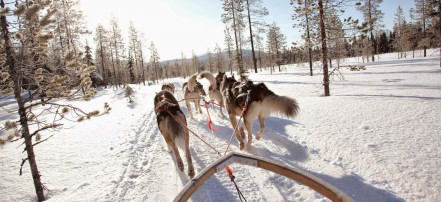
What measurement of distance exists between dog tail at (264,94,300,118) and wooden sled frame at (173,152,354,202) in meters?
2.48

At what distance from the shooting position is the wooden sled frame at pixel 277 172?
1.52m

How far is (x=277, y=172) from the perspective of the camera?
6.04 feet

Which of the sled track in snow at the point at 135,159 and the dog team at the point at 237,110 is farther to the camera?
the dog team at the point at 237,110

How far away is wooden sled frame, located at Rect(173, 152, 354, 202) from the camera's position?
1.52m

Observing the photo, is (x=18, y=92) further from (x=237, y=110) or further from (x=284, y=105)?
(x=284, y=105)

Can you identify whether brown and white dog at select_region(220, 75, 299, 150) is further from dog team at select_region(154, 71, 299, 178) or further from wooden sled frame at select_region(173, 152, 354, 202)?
wooden sled frame at select_region(173, 152, 354, 202)

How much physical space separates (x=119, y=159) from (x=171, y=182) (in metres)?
1.95

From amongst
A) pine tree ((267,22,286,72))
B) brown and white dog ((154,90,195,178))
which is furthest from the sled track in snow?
pine tree ((267,22,286,72))

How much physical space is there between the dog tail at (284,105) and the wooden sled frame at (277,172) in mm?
2479

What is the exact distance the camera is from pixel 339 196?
4.80ft

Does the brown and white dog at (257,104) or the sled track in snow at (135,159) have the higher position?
the brown and white dog at (257,104)

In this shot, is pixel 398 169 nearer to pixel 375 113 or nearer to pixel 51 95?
pixel 375 113

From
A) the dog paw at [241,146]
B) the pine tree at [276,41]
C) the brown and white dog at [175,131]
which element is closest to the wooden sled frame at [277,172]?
the brown and white dog at [175,131]

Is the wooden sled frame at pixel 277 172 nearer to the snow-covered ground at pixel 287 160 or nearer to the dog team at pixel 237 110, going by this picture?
the snow-covered ground at pixel 287 160
